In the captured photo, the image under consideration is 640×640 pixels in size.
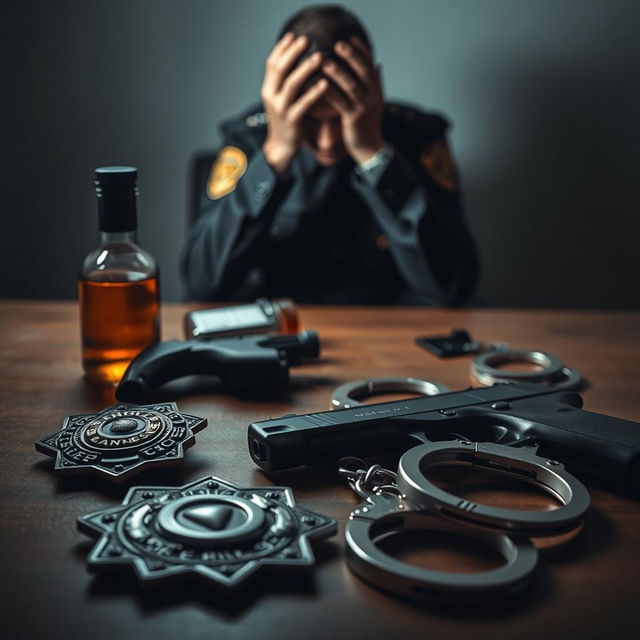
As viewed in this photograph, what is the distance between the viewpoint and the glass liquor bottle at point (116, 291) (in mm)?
833

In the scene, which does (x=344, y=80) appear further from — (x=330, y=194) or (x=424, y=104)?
(x=424, y=104)

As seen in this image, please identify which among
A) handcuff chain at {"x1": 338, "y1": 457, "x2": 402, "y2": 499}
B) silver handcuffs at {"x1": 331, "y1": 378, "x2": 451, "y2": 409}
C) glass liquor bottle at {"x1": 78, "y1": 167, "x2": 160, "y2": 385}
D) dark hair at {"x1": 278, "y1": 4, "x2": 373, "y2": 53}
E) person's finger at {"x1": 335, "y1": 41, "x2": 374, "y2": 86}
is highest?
dark hair at {"x1": 278, "y1": 4, "x2": 373, "y2": 53}

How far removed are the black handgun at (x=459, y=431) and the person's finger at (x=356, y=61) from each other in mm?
838

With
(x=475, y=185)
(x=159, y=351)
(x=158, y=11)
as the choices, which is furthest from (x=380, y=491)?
(x=158, y=11)

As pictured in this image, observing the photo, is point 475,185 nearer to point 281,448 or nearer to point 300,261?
point 300,261

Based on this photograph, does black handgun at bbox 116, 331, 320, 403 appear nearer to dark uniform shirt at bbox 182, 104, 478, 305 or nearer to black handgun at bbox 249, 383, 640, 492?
black handgun at bbox 249, 383, 640, 492

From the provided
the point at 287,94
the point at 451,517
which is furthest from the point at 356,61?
the point at 451,517

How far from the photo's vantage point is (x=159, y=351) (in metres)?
0.86

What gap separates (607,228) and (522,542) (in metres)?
1.79

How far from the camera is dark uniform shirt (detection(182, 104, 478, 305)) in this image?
153 centimetres

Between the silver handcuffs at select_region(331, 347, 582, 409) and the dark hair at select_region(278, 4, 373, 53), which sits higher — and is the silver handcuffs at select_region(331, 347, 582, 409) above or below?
below

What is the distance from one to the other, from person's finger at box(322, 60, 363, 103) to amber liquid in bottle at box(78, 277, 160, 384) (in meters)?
0.68

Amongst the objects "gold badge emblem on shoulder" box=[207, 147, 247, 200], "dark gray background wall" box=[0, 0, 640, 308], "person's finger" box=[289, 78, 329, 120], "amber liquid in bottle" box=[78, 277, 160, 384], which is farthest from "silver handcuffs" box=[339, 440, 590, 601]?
"dark gray background wall" box=[0, 0, 640, 308]

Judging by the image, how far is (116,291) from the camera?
0.86 meters
